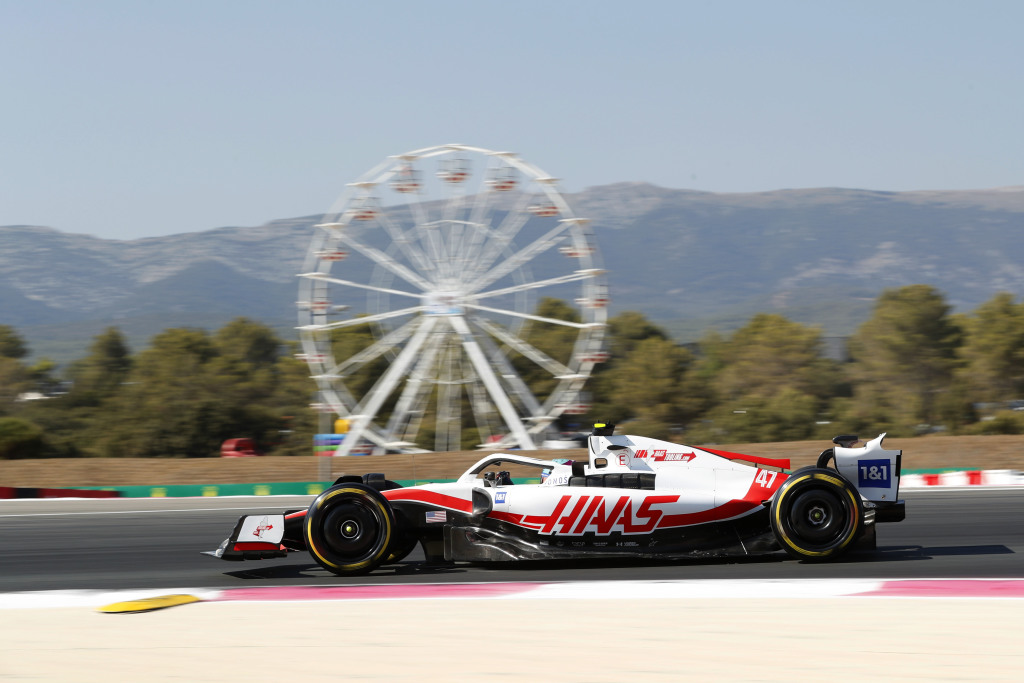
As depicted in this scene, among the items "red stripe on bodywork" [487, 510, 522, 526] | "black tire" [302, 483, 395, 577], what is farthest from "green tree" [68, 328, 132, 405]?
"red stripe on bodywork" [487, 510, 522, 526]

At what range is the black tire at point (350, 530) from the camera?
9227 millimetres

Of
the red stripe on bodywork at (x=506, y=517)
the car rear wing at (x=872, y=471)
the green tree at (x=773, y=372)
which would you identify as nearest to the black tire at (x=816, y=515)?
the car rear wing at (x=872, y=471)

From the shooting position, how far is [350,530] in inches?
367

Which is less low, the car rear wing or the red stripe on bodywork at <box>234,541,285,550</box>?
the car rear wing

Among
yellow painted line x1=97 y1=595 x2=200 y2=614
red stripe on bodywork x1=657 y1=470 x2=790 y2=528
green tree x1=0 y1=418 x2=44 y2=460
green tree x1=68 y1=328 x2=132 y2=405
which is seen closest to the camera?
yellow painted line x1=97 y1=595 x2=200 y2=614

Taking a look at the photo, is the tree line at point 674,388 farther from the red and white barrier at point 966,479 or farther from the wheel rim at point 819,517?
the wheel rim at point 819,517

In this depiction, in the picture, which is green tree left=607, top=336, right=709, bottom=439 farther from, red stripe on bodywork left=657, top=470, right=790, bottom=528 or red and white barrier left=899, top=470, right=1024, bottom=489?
red stripe on bodywork left=657, top=470, right=790, bottom=528

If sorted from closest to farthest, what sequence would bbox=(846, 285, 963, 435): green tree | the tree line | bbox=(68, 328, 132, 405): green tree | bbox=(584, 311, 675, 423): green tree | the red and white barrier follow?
1. the red and white barrier
2. the tree line
3. bbox=(68, 328, 132, 405): green tree
4. bbox=(584, 311, 675, 423): green tree
5. bbox=(846, 285, 963, 435): green tree

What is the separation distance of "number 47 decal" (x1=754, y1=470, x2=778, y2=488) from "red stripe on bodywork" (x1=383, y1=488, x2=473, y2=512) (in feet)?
8.25

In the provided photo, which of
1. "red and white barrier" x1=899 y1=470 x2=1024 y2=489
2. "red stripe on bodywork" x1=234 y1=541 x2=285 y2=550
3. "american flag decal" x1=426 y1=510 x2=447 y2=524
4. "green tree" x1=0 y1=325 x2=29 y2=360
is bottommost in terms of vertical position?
"red and white barrier" x1=899 y1=470 x2=1024 y2=489

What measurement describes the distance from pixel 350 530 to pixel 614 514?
2.31 meters

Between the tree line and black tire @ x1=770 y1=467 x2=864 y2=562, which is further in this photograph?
the tree line

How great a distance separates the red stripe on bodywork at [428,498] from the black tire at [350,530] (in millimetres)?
214

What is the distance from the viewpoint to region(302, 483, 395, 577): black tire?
9.23 meters
